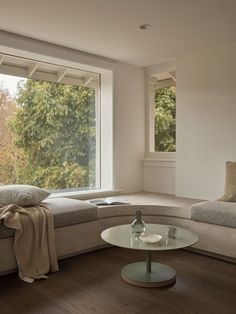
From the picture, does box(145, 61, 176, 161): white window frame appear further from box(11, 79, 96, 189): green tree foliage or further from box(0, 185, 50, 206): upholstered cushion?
box(0, 185, 50, 206): upholstered cushion

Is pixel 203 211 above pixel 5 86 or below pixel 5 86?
below

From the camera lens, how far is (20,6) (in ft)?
8.64

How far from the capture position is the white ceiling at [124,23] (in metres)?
2.62

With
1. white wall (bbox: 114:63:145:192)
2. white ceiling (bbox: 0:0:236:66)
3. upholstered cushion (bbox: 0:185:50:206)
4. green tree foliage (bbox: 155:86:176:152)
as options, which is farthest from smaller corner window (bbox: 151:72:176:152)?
upholstered cushion (bbox: 0:185:50:206)

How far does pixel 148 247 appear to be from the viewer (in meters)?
2.30

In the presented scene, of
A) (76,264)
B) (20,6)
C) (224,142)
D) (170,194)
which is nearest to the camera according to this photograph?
(20,6)

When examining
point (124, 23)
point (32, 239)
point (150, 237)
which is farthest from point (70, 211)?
point (124, 23)

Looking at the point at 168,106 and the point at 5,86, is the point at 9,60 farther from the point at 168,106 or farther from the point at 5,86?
the point at 168,106

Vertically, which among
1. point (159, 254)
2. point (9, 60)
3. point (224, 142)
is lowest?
point (159, 254)

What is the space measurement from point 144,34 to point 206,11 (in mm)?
751

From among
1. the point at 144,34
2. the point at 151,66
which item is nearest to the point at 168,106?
the point at 151,66

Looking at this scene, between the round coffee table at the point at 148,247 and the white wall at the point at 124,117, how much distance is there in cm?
170

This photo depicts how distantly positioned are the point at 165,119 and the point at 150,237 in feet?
8.35

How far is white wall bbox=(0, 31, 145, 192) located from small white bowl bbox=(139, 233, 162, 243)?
5.95 ft
